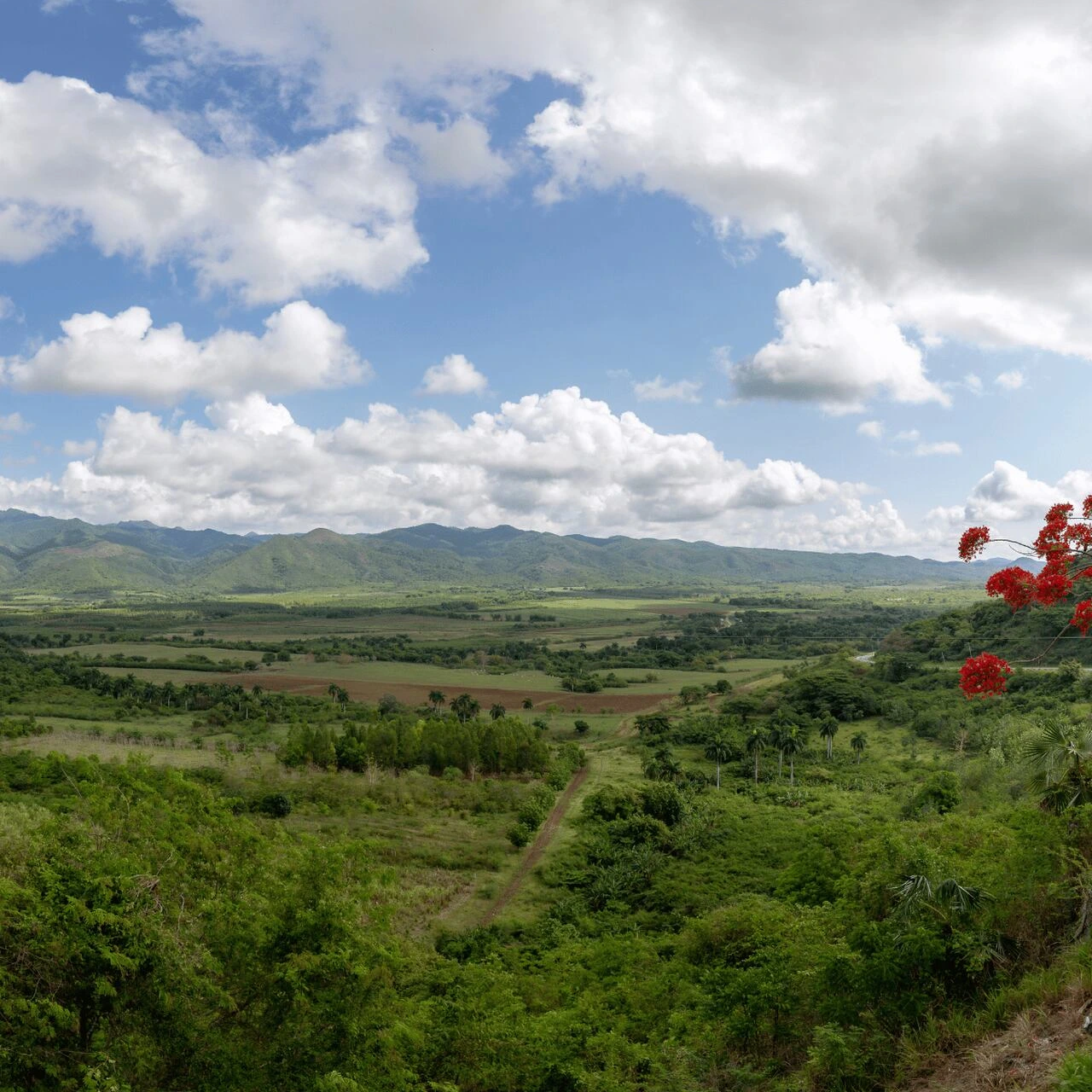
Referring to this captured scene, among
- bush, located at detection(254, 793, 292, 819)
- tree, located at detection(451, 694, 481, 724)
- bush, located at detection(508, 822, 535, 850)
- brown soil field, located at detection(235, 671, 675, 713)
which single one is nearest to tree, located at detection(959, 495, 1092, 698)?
bush, located at detection(508, 822, 535, 850)

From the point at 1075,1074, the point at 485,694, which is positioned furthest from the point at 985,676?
the point at 485,694

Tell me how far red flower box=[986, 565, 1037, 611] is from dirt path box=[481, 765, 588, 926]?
32464mm

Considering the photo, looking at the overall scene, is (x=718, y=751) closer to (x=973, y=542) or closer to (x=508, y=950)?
(x=508, y=950)

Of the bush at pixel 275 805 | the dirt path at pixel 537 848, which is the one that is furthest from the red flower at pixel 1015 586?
the bush at pixel 275 805

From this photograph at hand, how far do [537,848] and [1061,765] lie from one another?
3684cm

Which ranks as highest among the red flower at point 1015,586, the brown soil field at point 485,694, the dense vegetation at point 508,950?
the red flower at point 1015,586

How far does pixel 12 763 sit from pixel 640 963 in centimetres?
5328

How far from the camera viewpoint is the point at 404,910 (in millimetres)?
37188

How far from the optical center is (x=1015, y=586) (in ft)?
41.8

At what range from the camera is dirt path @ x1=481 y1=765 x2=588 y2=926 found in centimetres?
3959

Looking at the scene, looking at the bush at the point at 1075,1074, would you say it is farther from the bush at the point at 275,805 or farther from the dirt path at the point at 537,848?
the bush at the point at 275,805

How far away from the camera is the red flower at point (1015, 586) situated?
41.0 feet

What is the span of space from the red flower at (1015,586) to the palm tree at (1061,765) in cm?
674

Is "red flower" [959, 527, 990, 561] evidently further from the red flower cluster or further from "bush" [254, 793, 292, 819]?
"bush" [254, 793, 292, 819]
